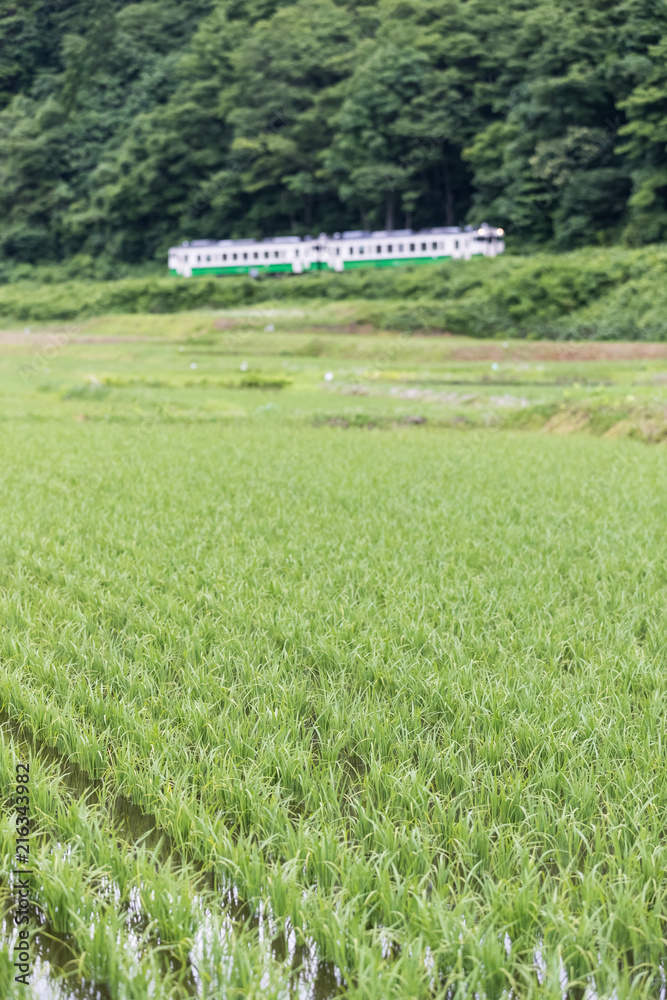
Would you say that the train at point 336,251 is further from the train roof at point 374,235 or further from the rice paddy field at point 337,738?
the rice paddy field at point 337,738

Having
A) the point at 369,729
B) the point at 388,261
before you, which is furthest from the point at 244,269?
the point at 369,729

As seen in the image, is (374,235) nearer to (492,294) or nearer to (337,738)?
(492,294)

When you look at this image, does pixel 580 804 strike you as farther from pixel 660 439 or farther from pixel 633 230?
pixel 633 230

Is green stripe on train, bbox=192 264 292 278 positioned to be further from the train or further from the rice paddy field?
the rice paddy field

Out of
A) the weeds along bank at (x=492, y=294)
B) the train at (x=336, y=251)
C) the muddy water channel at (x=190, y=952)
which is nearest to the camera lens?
the muddy water channel at (x=190, y=952)

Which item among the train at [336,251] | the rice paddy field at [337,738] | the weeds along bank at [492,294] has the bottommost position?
the rice paddy field at [337,738]

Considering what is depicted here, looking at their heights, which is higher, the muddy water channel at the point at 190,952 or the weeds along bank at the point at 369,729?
the weeds along bank at the point at 369,729

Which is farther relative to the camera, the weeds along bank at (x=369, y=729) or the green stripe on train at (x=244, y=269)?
the green stripe on train at (x=244, y=269)

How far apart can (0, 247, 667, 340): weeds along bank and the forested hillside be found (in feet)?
23.5

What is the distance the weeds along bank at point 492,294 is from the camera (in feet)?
125

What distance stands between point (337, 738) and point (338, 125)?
6832 cm

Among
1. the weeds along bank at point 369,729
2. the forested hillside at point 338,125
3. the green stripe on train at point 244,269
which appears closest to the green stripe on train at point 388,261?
the green stripe on train at point 244,269

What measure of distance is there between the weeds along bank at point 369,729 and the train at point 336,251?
160 feet

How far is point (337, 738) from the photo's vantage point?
3.42m
